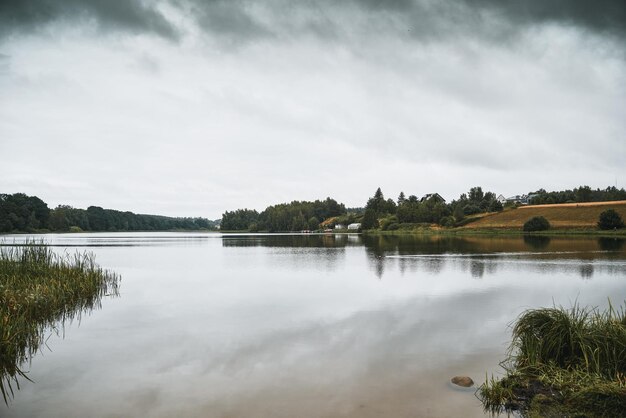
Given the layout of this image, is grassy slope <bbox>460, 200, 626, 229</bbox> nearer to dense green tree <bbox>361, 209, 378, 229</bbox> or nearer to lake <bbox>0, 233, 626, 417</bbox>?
dense green tree <bbox>361, 209, 378, 229</bbox>

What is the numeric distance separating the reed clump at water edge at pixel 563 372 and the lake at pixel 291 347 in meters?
0.88

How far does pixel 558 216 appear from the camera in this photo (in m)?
93.3

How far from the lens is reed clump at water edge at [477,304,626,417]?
7.53 m

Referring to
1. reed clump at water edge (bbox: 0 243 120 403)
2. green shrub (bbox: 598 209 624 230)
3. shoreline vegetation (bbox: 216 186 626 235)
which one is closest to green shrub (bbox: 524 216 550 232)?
shoreline vegetation (bbox: 216 186 626 235)

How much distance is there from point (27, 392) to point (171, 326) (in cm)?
672

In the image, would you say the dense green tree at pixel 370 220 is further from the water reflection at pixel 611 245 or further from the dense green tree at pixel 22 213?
the dense green tree at pixel 22 213

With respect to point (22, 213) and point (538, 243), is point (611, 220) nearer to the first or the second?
point (538, 243)

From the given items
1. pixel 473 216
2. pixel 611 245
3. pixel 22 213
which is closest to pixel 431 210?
pixel 473 216

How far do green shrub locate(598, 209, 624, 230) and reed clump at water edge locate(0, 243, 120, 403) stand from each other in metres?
84.0

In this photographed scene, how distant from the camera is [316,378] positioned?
10.2 m

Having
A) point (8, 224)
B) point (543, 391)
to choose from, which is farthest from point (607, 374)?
point (8, 224)

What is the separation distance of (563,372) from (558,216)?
3881 inches

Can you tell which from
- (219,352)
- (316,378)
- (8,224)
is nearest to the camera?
(316,378)

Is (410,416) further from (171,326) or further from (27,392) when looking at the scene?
(171,326)
